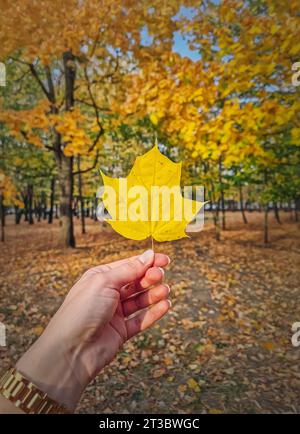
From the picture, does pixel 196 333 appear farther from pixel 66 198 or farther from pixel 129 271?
pixel 66 198

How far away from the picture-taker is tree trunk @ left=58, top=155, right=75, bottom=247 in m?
9.52

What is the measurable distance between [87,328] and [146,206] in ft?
2.32

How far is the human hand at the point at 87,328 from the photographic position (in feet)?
4.11

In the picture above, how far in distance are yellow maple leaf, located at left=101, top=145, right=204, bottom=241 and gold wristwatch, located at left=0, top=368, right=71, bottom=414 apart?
0.72 meters

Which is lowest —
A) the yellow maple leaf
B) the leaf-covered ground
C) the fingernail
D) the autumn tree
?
the leaf-covered ground

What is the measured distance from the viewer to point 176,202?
1.04 m

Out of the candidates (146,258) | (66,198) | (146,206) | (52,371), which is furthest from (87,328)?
(66,198)

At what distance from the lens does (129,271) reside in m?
1.44

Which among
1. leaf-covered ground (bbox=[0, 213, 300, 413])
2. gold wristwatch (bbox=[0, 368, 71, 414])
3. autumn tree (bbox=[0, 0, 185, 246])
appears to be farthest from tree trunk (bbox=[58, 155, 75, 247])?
gold wristwatch (bbox=[0, 368, 71, 414])

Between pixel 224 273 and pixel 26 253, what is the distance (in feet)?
20.4

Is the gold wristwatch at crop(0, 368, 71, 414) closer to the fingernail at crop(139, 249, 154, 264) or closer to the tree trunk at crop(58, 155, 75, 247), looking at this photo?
the fingernail at crop(139, 249, 154, 264)

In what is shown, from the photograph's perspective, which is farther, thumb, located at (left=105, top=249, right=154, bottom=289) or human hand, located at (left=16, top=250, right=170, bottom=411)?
thumb, located at (left=105, top=249, right=154, bottom=289)

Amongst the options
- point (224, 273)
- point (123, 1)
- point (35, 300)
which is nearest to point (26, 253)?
point (35, 300)
